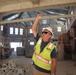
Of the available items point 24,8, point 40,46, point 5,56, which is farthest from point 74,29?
point 40,46

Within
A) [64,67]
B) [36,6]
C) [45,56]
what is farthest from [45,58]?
[64,67]

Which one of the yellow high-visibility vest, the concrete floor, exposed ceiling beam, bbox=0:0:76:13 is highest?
exposed ceiling beam, bbox=0:0:76:13

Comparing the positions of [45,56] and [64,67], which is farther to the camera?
[64,67]

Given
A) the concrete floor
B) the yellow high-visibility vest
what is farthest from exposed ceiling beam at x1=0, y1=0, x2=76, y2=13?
the yellow high-visibility vest

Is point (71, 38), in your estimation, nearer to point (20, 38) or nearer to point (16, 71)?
point (16, 71)

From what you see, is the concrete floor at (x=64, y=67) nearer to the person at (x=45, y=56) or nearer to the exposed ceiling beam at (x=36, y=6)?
the exposed ceiling beam at (x=36, y=6)

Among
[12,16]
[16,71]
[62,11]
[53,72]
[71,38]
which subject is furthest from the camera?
[12,16]

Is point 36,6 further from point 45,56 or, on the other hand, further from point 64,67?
point 64,67

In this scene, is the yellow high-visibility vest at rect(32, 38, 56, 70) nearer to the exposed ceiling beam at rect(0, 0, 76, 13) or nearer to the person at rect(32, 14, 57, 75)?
the person at rect(32, 14, 57, 75)

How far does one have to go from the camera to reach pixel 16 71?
241 inches

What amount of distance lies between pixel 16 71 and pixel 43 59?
377cm

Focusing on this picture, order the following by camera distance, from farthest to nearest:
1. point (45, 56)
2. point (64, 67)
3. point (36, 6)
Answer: point (64, 67) → point (36, 6) → point (45, 56)

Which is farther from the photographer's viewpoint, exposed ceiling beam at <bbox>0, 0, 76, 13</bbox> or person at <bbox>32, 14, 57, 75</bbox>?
exposed ceiling beam at <bbox>0, 0, 76, 13</bbox>

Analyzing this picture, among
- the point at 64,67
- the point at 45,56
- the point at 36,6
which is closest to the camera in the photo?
the point at 45,56
